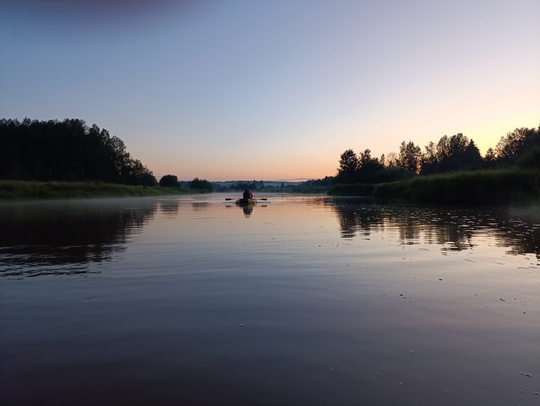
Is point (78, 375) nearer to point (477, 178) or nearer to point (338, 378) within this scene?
point (338, 378)

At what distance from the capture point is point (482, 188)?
4100 cm

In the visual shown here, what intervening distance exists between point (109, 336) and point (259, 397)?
2933mm

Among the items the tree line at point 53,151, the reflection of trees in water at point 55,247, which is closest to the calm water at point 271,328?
the reflection of trees in water at point 55,247

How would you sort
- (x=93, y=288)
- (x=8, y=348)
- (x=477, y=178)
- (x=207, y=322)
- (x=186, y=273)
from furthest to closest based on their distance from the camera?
(x=477, y=178) < (x=186, y=273) < (x=93, y=288) < (x=207, y=322) < (x=8, y=348)

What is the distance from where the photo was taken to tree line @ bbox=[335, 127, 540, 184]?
380ft

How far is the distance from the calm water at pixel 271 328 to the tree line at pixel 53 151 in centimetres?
8870

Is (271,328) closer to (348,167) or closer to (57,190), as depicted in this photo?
(57,190)

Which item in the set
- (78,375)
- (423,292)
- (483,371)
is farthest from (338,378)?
(423,292)

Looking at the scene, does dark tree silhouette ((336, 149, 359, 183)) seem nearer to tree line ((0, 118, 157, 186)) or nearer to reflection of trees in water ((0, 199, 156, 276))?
tree line ((0, 118, 157, 186))

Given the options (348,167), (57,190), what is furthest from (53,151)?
(348,167)

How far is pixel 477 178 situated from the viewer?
4178cm

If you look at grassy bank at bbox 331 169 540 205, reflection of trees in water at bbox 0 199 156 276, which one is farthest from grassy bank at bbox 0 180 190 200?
grassy bank at bbox 331 169 540 205

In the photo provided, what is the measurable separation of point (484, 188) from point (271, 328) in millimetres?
41090

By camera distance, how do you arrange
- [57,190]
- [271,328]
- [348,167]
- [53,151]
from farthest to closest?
1. [348,167]
2. [53,151]
3. [57,190]
4. [271,328]
